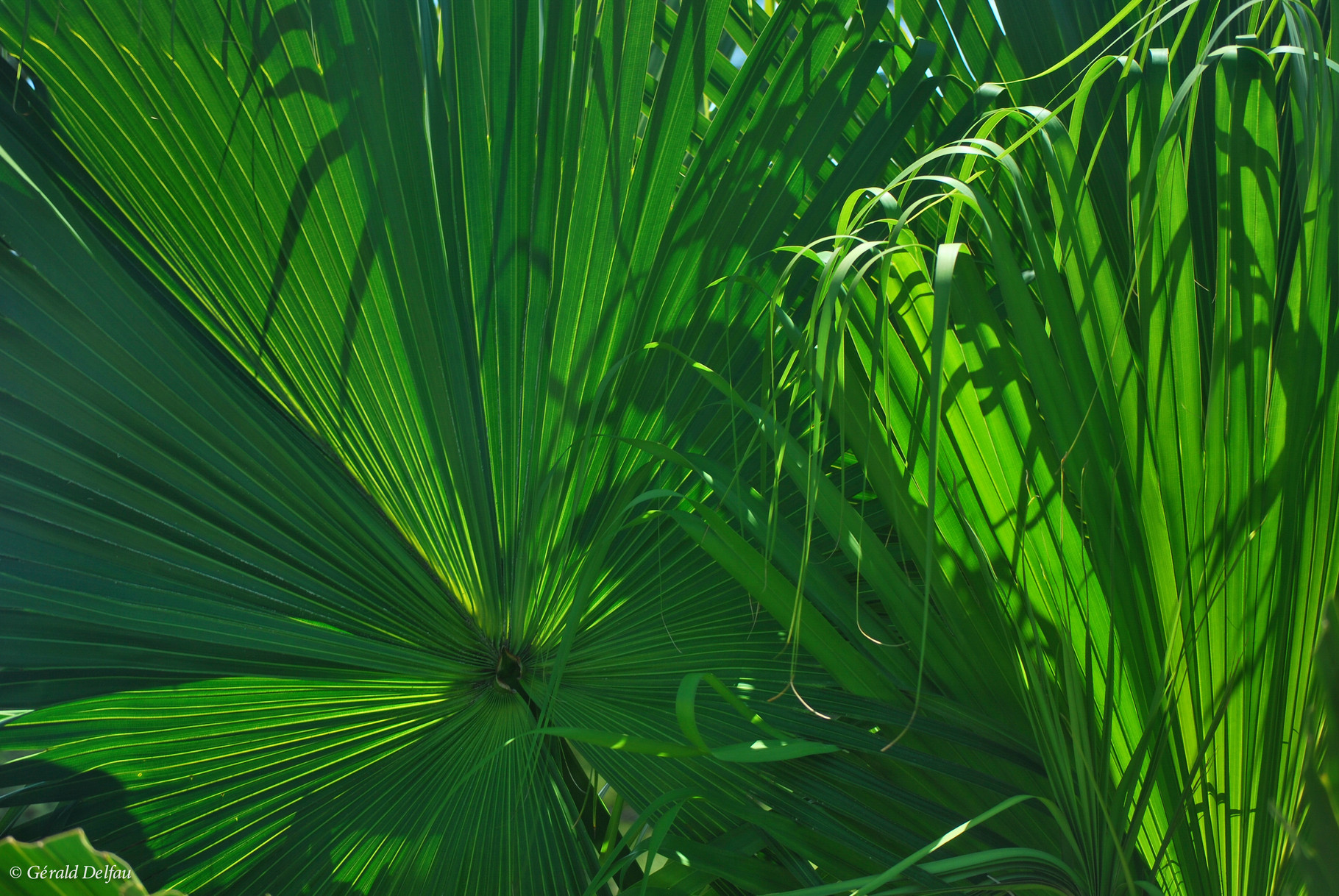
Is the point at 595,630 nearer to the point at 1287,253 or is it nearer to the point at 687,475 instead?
the point at 687,475

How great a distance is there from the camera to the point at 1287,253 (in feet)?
2.47

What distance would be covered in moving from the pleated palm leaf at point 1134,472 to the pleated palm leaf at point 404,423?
0.12 m

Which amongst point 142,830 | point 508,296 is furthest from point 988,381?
point 142,830

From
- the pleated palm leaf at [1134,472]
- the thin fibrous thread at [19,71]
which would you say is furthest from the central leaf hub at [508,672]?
the thin fibrous thread at [19,71]

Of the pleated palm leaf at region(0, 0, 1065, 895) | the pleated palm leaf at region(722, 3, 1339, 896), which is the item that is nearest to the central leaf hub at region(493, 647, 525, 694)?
the pleated palm leaf at region(0, 0, 1065, 895)

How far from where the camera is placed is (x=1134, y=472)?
0.57 metres

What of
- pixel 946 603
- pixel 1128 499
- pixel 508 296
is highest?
pixel 508 296

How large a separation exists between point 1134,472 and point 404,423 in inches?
28.8

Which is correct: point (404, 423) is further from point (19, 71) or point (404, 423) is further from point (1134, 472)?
point (1134, 472)

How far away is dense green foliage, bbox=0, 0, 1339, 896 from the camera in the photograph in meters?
0.58

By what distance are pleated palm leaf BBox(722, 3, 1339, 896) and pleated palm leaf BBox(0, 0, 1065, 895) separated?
0.12 metres

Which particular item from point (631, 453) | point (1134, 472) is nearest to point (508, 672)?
point (631, 453)

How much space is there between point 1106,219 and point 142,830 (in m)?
1.24

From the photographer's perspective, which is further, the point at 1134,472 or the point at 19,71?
the point at 19,71
